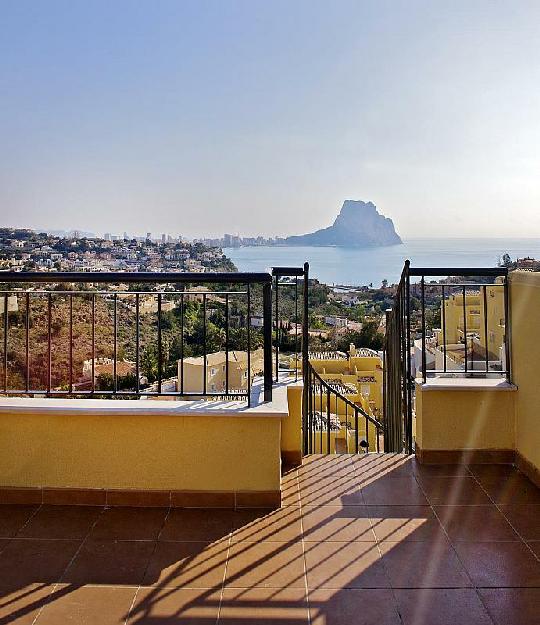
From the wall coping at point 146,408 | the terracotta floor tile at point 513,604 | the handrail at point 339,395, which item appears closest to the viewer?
the terracotta floor tile at point 513,604

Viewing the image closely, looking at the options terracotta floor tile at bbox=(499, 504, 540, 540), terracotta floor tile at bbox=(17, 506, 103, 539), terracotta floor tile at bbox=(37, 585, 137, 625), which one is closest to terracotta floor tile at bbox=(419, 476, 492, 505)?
terracotta floor tile at bbox=(499, 504, 540, 540)

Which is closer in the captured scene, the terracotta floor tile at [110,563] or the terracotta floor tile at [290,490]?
the terracotta floor tile at [110,563]

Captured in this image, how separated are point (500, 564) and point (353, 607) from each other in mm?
747

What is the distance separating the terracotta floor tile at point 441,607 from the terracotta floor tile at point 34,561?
1.44 m

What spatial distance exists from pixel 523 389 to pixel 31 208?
21.6m

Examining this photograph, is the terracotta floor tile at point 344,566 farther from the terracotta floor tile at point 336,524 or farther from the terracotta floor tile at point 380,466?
the terracotta floor tile at point 380,466

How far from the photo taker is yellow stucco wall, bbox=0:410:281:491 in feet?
9.65

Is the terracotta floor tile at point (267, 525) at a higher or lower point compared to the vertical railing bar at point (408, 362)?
lower

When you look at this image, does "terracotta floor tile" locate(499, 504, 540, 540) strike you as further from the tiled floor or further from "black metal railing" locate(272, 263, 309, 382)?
"black metal railing" locate(272, 263, 309, 382)

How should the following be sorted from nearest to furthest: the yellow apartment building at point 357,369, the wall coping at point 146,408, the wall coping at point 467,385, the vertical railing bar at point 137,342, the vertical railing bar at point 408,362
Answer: the wall coping at point 146,408 < the vertical railing bar at point 137,342 < the wall coping at point 467,385 < the vertical railing bar at point 408,362 < the yellow apartment building at point 357,369

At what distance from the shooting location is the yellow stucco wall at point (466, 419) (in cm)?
357

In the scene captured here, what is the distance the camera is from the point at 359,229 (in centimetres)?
2873

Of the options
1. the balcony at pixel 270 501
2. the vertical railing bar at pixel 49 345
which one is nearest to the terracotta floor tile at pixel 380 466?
the balcony at pixel 270 501

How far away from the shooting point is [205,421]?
2939 millimetres
